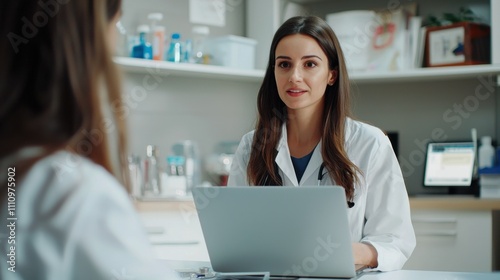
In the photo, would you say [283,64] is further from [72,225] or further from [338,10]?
[338,10]

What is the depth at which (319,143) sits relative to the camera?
2.24 meters

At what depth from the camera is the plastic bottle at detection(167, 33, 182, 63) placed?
353 centimetres

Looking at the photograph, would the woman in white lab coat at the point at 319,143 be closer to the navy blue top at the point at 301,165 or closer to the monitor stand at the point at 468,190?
the navy blue top at the point at 301,165

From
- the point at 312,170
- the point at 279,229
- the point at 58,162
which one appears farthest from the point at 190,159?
the point at 58,162

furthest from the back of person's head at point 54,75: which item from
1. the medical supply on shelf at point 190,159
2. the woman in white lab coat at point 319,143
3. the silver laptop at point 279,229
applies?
the medical supply on shelf at point 190,159

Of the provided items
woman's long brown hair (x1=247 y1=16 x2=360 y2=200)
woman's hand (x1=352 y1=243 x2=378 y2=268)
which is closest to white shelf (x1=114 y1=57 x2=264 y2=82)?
woman's long brown hair (x1=247 y1=16 x2=360 y2=200)

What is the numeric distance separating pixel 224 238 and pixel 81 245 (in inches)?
35.9

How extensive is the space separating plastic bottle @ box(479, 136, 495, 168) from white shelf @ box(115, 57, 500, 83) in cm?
A: 35

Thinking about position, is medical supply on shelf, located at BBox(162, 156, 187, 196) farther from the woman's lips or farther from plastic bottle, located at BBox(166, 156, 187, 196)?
the woman's lips

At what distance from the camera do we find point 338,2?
4.11 m

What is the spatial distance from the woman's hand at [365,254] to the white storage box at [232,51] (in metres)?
2.02

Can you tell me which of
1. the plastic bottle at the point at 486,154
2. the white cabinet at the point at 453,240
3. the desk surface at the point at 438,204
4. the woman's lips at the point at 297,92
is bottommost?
the white cabinet at the point at 453,240

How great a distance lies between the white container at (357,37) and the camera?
3.74 metres

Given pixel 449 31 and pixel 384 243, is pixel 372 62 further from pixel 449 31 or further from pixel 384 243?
pixel 384 243
